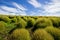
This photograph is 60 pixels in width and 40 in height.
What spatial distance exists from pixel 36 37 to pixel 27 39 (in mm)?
740

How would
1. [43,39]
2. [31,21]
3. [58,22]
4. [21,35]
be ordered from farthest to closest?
[31,21] → [58,22] → [21,35] → [43,39]

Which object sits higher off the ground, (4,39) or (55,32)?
(55,32)

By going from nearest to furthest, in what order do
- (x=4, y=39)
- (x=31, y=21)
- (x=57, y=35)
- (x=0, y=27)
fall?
(x=57, y=35)
(x=4, y=39)
(x=0, y=27)
(x=31, y=21)

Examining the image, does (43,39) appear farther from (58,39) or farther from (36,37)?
(58,39)

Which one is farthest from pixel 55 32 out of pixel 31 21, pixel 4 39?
A: pixel 31 21

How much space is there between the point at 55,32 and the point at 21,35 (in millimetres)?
2181

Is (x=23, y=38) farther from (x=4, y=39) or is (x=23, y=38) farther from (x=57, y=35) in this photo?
(x=4, y=39)

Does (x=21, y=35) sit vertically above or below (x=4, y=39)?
above

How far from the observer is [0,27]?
1470 centimetres

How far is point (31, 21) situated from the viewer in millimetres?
20516

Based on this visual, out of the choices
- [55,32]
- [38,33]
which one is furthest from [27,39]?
[55,32]

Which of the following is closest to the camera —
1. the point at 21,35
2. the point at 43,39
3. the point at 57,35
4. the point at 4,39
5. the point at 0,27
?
the point at 43,39

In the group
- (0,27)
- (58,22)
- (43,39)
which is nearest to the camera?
(43,39)

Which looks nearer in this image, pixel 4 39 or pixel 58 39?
pixel 58 39
